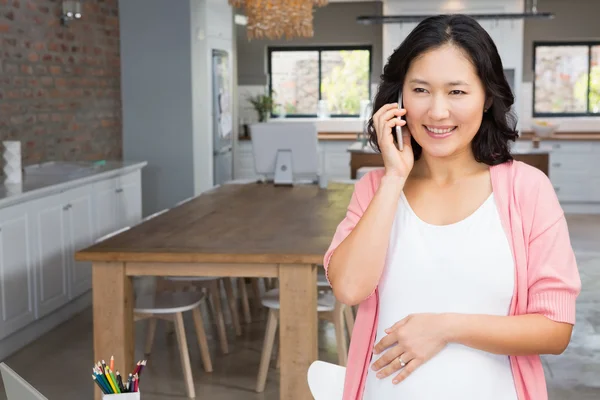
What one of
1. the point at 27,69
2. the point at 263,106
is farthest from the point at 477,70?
the point at 263,106

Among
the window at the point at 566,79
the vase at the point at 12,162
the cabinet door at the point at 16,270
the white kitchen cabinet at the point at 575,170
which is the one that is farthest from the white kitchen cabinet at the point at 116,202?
the window at the point at 566,79

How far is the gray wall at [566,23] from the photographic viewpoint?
10461 millimetres

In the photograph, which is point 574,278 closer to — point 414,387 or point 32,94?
point 414,387

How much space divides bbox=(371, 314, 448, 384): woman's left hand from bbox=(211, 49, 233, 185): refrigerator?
6904 millimetres

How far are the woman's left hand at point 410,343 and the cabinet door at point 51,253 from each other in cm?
392

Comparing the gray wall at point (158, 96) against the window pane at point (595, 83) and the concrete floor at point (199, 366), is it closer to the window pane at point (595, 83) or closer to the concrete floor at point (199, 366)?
the concrete floor at point (199, 366)

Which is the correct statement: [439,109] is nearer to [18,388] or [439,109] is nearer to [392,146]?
[392,146]

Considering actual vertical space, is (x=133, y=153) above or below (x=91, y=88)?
below

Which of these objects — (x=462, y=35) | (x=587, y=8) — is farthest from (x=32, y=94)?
(x=587, y=8)

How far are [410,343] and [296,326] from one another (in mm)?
2192

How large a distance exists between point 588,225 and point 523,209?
837 centimetres

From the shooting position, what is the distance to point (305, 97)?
11.3 meters

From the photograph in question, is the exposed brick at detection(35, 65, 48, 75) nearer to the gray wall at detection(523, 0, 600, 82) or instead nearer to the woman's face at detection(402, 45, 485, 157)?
the woman's face at detection(402, 45, 485, 157)

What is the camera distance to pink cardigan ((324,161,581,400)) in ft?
4.32
